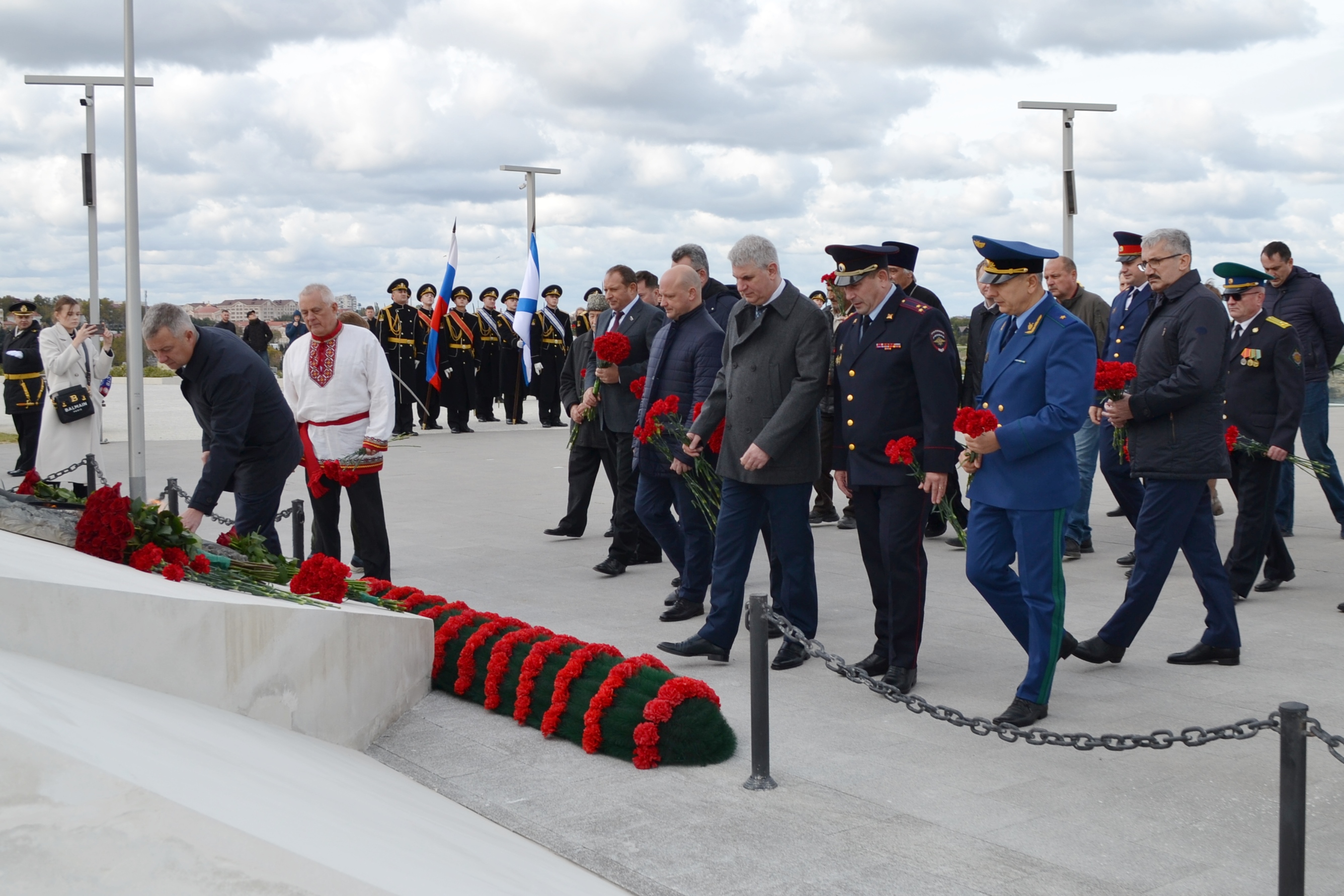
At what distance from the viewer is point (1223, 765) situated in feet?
15.6

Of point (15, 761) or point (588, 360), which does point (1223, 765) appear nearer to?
point (15, 761)

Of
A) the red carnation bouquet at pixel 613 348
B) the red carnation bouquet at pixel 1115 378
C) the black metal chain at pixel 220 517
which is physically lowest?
the black metal chain at pixel 220 517

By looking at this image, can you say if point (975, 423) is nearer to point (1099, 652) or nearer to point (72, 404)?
point (1099, 652)

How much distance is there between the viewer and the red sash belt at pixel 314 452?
25.6ft

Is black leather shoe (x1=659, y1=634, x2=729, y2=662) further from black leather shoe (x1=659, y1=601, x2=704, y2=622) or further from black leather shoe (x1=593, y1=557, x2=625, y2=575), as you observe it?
black leather shoe (x1=593, y1=557, x2=625, y2=575)

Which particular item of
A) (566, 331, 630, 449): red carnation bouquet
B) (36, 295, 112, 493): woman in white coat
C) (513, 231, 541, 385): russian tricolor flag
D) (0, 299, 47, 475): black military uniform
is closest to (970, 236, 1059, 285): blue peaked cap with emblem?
(566, 331, 630, 449): red carnation bouquet

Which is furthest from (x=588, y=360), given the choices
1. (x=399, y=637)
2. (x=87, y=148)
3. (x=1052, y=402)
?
(x=87, y=148)

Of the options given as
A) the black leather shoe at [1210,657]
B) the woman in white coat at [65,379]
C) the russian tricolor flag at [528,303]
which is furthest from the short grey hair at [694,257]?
the russian tricolor flag at [528,303]

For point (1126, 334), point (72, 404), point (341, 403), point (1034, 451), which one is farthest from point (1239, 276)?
point (72, 404)

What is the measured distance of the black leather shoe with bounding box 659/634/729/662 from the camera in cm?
634

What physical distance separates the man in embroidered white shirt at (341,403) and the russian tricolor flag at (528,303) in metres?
13.5

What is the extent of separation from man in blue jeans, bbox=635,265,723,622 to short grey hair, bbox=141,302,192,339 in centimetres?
261

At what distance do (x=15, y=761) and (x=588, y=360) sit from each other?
7624 mm

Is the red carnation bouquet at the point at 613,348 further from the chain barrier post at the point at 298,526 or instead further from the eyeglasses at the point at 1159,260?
the eyeglasses at the point at 1159,260
